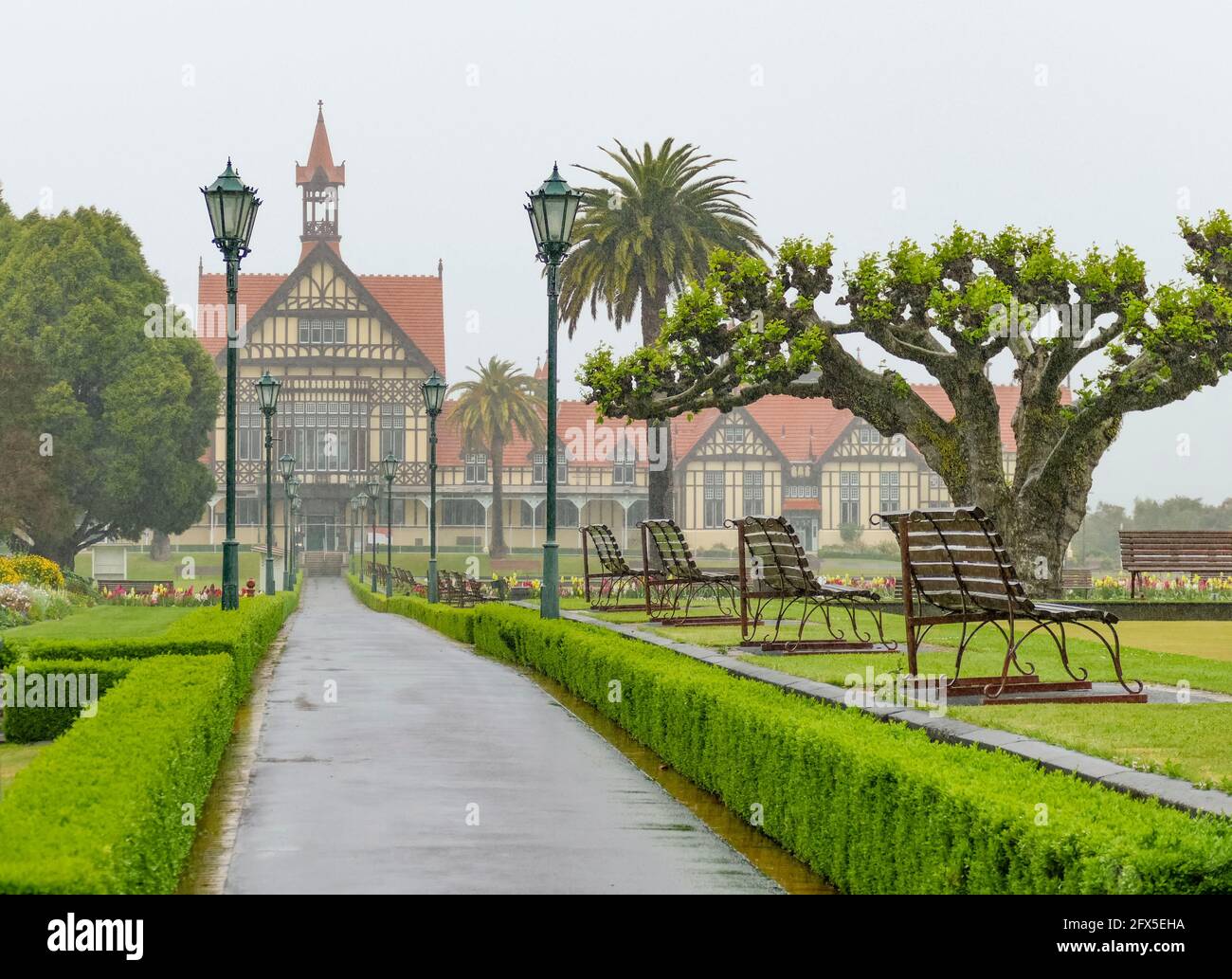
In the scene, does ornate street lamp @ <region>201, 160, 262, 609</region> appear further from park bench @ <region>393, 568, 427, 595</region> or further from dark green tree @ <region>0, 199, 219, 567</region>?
dark green tree @ <region>0, 199, 219, 567</region>

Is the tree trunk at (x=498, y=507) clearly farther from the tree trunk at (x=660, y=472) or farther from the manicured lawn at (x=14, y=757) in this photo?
the manicured lawn at (x=14, y=757)

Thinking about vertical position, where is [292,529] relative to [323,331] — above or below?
below

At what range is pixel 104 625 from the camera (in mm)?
28094

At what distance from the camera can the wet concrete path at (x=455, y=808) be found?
6090mm

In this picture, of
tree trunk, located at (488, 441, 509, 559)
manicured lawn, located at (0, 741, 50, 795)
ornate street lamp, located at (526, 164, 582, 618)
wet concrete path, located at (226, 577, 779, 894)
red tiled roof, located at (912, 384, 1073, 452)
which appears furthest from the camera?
red tiled roof, located at (912, 384, 1073, 452)

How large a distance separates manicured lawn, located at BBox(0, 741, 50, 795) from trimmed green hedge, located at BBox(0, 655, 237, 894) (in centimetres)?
106

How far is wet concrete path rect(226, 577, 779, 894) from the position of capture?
6.09m

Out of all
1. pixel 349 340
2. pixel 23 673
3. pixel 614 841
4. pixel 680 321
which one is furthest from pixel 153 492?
pixel 614 841

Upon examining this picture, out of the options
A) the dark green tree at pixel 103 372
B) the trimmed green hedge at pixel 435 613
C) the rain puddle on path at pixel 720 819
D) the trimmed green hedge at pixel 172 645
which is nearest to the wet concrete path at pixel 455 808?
the rain puddle on path at pixel 720 819

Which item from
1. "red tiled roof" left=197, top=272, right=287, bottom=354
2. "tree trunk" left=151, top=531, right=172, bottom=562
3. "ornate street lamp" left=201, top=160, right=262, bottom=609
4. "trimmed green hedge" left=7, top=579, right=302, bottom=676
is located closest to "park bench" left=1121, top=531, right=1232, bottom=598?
"ornate street lamp" left=201, top=160, right=262, bottom=609

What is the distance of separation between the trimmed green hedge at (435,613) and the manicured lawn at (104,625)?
165 inches

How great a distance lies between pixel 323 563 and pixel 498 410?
12119 mm

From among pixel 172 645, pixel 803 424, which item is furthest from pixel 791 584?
pixel 803 424

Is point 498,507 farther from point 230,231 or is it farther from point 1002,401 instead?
point 230,231
